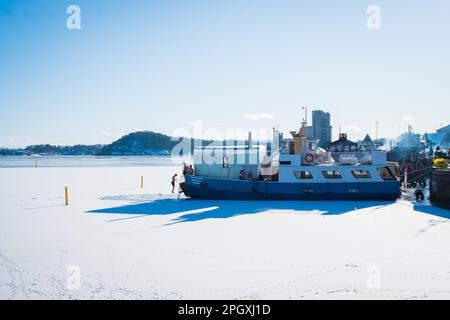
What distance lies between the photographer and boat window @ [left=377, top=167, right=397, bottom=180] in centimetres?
2691

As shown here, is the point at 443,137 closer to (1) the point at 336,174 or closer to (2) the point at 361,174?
(2) the point at 361,174

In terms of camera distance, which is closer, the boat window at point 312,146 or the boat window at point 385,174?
the boat window at point 385,174

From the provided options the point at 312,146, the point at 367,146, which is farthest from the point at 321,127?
the point at 312,146

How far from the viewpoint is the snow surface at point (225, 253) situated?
8.66 m

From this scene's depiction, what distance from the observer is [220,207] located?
23.6 meters

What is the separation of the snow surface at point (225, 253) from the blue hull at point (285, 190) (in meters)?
4.17

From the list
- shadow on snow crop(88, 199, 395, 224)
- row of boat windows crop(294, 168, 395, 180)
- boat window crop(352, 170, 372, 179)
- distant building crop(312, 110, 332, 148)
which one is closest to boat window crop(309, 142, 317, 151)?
row of boat windows crop(294, 168, 395, 180)

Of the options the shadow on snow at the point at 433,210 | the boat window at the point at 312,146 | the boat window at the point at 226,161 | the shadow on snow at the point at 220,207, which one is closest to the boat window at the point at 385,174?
the shadow on snow at the point at 220,207

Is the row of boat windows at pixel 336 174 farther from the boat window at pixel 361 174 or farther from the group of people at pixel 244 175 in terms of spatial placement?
the group of people at pixel 244 175

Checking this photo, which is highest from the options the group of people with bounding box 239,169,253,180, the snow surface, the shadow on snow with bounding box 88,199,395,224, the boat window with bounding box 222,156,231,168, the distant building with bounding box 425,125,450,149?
the distant building with bounding box 425,125,450,149

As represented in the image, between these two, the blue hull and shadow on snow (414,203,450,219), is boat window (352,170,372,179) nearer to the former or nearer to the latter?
the blue hull

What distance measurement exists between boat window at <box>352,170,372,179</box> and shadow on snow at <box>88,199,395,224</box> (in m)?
2.12

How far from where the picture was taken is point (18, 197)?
27641mm

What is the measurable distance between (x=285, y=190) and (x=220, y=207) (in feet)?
19.7
